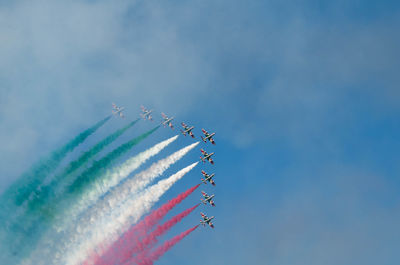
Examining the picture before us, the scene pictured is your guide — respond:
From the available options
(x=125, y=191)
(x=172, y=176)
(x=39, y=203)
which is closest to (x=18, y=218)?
(x=39, y=203)

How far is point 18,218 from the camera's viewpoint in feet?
428

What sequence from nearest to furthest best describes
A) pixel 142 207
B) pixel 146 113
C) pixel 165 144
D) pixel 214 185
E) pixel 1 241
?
1. pixel 1 241
2. pixel 142 207
3. pixel 165 144
4. pixel 214 185
5. pixel 146 113

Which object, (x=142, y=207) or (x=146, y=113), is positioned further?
(x=146, y=113)

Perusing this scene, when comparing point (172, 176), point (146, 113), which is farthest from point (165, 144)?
point (146, 113)

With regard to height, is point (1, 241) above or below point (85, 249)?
above

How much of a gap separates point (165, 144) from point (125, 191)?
1698 cm

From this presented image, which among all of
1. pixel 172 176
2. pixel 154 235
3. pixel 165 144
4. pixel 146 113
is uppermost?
pixel 146 113

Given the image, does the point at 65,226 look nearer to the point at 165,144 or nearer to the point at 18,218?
the point at 18,218

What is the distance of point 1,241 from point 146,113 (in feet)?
209

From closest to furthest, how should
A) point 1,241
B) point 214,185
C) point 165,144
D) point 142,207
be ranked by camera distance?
point 1,241, point 142,207, point 165,144, point 214,185

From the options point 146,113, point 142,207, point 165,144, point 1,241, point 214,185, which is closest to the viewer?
point 1,241

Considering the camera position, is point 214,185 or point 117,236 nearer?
point 117,236

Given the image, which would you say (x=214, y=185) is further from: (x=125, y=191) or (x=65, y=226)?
(x=65, y=226)

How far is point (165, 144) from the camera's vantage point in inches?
5807
